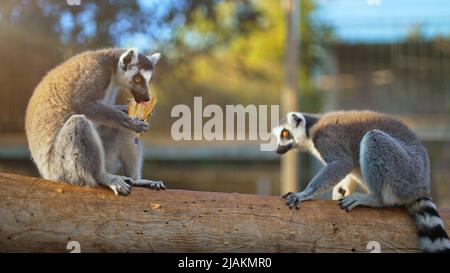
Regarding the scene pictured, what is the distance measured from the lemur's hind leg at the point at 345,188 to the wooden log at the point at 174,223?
0.50 m

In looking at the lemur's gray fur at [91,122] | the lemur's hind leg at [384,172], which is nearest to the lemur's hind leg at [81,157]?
the lemur's gray fur at [91,122]

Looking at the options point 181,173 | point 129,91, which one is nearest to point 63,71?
point 129,91

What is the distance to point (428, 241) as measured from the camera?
8.29 ft

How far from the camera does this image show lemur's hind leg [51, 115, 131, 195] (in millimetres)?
2477

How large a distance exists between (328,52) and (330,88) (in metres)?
0.41

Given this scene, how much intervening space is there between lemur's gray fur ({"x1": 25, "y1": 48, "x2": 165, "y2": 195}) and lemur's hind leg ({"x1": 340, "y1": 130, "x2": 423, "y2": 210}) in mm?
1074

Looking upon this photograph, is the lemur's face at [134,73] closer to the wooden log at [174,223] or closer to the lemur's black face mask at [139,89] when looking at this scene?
the lemur's black face mask at [139,89]

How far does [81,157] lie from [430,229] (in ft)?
5.65

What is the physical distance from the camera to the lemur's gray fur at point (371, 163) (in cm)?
265

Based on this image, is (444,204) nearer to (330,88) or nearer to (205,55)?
(330,88)

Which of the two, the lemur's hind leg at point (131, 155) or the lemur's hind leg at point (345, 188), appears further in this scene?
the lemur's hind leg at point (345, 188)

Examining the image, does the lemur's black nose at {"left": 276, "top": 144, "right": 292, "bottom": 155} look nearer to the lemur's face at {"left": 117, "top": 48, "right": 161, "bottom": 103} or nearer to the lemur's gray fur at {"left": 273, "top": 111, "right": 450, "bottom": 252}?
the lemur's gray fur at {"left": 273, "top": 111, "right": 450, "bottom": 252}

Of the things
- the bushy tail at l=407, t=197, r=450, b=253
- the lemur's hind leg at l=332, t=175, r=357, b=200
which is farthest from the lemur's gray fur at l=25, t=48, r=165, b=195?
the bushy tail at l=407, t=197, r=450, b=253

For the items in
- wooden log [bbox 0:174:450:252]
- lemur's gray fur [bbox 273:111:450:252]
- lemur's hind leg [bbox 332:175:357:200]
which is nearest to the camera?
wooden log [bbox 0:174:450:252]
